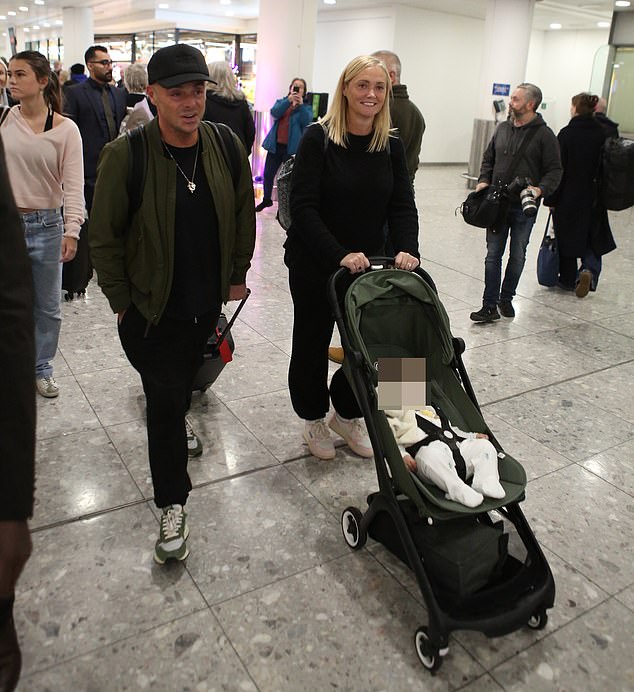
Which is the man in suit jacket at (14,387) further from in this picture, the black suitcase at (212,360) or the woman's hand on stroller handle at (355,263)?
the black suitcase at (212,360)

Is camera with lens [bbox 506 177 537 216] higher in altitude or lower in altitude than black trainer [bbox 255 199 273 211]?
higher

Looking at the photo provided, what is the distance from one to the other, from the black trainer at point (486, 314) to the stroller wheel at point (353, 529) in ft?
9.81

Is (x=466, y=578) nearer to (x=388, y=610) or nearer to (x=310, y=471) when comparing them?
(x=388, y=610)

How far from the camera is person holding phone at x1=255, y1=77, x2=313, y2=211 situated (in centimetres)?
882

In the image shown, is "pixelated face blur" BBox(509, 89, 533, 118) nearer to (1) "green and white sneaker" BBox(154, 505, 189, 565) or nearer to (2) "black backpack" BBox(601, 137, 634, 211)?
(2) "black backpack" BBox(601, 137, 634, 211)

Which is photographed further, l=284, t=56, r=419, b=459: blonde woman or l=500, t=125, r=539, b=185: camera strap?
l=500, t=125, r=539, b=185: camera strap

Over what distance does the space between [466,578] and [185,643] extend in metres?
0.90

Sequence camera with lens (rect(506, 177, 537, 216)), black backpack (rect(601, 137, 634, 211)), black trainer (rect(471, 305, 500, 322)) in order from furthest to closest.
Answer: black backpack (rect(601, 137, 634, 211)), black trainer (rect(471, 305, 500, 322)), camera with lens (rect(506, 177, 537, 216))

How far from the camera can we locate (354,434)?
10.6 ft

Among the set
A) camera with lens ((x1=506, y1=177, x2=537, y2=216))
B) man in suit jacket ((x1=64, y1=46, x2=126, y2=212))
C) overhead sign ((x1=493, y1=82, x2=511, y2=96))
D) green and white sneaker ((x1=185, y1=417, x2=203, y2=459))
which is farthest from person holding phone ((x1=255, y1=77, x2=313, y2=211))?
A: green and white sneaker ((x1=185, y1=417, x2=203, y2=459))

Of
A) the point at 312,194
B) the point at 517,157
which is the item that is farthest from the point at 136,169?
the point at 517,157

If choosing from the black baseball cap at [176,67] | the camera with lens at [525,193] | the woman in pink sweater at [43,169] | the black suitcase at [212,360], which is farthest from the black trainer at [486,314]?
the black baseball cap at [176,67]

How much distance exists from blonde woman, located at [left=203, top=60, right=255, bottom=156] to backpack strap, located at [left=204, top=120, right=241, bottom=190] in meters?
4.55

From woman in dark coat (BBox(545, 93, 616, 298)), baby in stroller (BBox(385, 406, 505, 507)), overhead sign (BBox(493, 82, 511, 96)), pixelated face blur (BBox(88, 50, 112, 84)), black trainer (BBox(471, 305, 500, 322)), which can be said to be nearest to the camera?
baby in stroller (BBox(385, 406, 505, 507))
